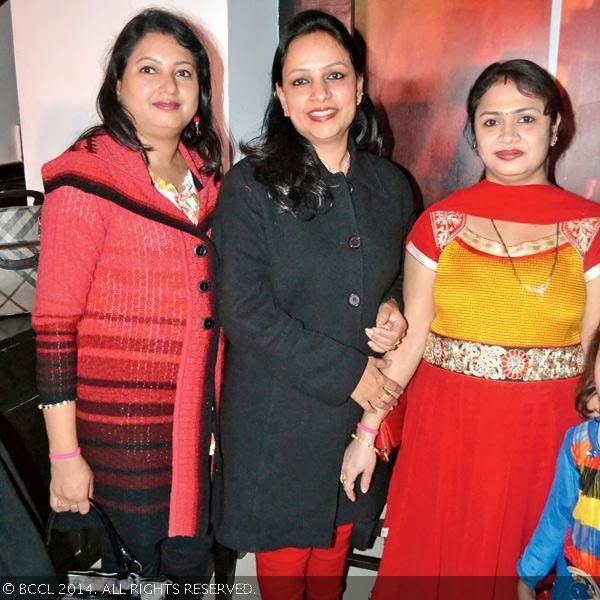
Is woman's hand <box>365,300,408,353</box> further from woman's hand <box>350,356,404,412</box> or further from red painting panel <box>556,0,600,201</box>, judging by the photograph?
red painting panel <box>556,0,600,201</box>

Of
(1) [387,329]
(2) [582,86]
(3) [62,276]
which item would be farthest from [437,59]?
(3) [62,276]

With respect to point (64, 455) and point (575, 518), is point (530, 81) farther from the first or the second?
point (64, 455)

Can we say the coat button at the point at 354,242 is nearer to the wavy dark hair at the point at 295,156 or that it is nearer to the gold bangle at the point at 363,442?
the wavy dark hair at the point at 295,156

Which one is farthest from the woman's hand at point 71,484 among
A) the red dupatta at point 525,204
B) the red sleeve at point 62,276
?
the red dupatta at point 525,204

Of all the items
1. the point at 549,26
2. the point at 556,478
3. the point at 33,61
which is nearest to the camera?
the point at 556,478

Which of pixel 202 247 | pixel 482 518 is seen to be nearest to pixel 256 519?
pixel 482 518

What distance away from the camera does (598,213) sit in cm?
133

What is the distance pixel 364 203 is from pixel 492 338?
420mm

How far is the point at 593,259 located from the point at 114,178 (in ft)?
3.40

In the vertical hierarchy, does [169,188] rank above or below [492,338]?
above

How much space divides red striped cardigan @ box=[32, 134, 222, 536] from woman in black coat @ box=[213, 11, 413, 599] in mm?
80

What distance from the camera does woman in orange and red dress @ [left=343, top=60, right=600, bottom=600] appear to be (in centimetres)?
130

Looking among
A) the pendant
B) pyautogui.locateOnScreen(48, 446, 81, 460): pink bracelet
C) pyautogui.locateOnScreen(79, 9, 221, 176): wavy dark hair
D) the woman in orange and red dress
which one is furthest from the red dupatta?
pyautogui.locateOnScreen(48, 446, 81, 460): pink bracelet

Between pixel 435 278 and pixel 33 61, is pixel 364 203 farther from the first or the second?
pixel 33 61
